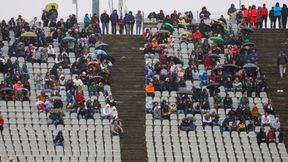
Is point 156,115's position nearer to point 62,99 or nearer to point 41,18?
point 62,99

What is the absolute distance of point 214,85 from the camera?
301 ft

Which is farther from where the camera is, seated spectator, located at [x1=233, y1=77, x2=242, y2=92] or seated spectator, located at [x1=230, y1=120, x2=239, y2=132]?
seated spectator, located at [x1=233, y1=77, x2=242, y2=92]

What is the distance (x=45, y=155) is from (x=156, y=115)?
7729 mm

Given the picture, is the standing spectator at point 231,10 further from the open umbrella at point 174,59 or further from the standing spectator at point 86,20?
the standing spectator at point 86,20

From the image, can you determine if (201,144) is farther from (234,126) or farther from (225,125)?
(234,126)

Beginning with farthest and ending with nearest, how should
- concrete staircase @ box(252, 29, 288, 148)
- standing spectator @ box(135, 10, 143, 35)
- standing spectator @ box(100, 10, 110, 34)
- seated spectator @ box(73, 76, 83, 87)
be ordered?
standing spectator @ box(135, 10, 143, 35) < standing spectator @ box(100, 10, 110, 34) < concrete staircase @ box(252, 29, 288, 148) < seated spectator @ box(73, 76, 83, 87)

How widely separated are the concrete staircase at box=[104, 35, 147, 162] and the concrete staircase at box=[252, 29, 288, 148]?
765 cm

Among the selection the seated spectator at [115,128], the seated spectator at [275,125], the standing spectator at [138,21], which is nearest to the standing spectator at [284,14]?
the standing spectator at [138,21]

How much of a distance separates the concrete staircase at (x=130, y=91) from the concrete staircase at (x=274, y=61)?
25.1 feet

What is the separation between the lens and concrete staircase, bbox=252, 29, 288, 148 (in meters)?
92.2

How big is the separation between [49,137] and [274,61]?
18030 millimetres

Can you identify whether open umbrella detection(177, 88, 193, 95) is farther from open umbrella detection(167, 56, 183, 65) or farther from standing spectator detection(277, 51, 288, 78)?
standing spectator detection(277, 51, 288, 78)

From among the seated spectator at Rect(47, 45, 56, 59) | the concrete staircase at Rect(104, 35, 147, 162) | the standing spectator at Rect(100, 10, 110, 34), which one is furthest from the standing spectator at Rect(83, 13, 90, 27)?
the seated spectator at Rect(47, 45, 56, 59)

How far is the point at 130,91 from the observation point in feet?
305
